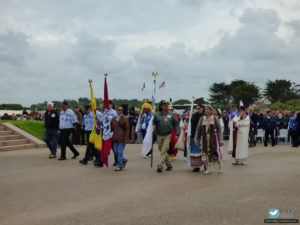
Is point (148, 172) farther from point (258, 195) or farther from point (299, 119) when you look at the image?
point (299, 119)

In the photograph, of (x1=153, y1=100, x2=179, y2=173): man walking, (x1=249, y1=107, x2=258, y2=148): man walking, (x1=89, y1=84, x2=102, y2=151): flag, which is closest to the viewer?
(x1=153, y1=100, x2=179, y2=173): man walking

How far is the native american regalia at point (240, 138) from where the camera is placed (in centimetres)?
1191

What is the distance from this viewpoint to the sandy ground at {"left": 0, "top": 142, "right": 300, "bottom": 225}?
18.3ft

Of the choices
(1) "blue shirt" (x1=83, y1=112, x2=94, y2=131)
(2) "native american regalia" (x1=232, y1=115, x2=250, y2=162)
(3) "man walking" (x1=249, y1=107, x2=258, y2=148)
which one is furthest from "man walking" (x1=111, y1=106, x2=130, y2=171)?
(3) "man walking" (x1=249, y1=107, x2=258, y2=148)

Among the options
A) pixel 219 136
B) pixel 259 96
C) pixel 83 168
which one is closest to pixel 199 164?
pixel 219 136

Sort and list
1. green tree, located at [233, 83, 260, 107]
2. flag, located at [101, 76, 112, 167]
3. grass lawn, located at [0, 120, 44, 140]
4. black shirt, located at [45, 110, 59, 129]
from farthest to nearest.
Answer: green tree, located at [233, 83, 260, 107] < grass lawn, located at [0, 120, 44, 140] < black shirt, located at [45, 110, 59, 129] < flag, located at [101, 76, 112, 167]

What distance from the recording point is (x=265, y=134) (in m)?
19.9

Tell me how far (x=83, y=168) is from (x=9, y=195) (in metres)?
3.79

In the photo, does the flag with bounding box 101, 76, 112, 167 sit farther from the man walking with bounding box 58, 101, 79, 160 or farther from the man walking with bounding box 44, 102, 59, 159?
the man walking with bounding box 44, 102, 59, 159

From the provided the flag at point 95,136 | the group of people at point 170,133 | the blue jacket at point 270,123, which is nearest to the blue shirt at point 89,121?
the group of people at point 170,133

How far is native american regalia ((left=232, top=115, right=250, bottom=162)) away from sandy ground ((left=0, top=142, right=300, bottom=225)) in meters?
0.86

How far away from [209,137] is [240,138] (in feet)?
8.27

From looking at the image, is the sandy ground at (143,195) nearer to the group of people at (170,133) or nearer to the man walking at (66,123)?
the group of people at (170,133)

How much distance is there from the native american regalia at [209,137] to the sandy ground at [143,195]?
557mm
